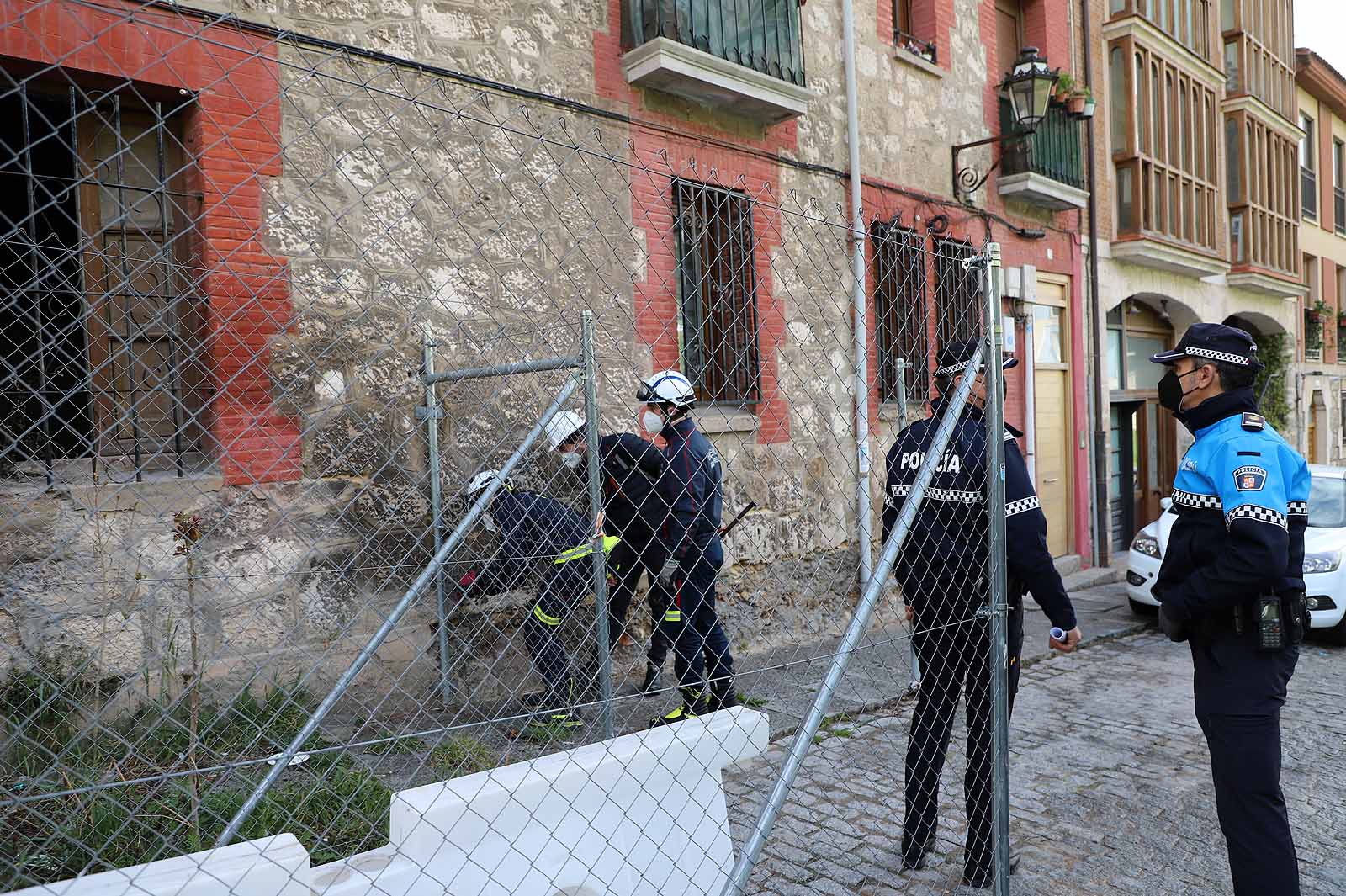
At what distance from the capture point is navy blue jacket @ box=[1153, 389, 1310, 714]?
2.83m

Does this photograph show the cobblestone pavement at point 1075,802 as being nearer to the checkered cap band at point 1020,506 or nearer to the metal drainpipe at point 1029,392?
the checkered cap band at point 1020,506

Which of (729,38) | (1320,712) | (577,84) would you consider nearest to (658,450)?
(577,84)

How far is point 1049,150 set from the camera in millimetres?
10477

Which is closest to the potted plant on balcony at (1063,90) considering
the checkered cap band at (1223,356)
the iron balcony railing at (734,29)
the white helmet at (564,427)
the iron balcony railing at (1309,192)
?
the iron balcony railing at (734,29)

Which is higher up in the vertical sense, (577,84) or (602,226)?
(577,84)

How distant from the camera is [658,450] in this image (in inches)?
220

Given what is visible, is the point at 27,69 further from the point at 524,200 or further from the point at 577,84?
the point at 577,84

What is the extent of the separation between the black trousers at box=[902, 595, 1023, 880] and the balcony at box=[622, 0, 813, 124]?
448cm

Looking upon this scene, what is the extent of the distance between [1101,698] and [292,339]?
5434 mm

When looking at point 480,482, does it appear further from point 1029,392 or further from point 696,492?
point 1029,392

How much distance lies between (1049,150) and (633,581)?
25.0 ft

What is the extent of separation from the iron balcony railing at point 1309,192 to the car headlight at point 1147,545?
13.7m

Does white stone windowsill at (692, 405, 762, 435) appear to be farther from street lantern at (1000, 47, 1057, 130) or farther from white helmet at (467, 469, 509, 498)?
street lantern at (1000, 47, 1057, 130)

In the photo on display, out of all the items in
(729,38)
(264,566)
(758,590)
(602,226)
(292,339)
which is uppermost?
(729,38)
